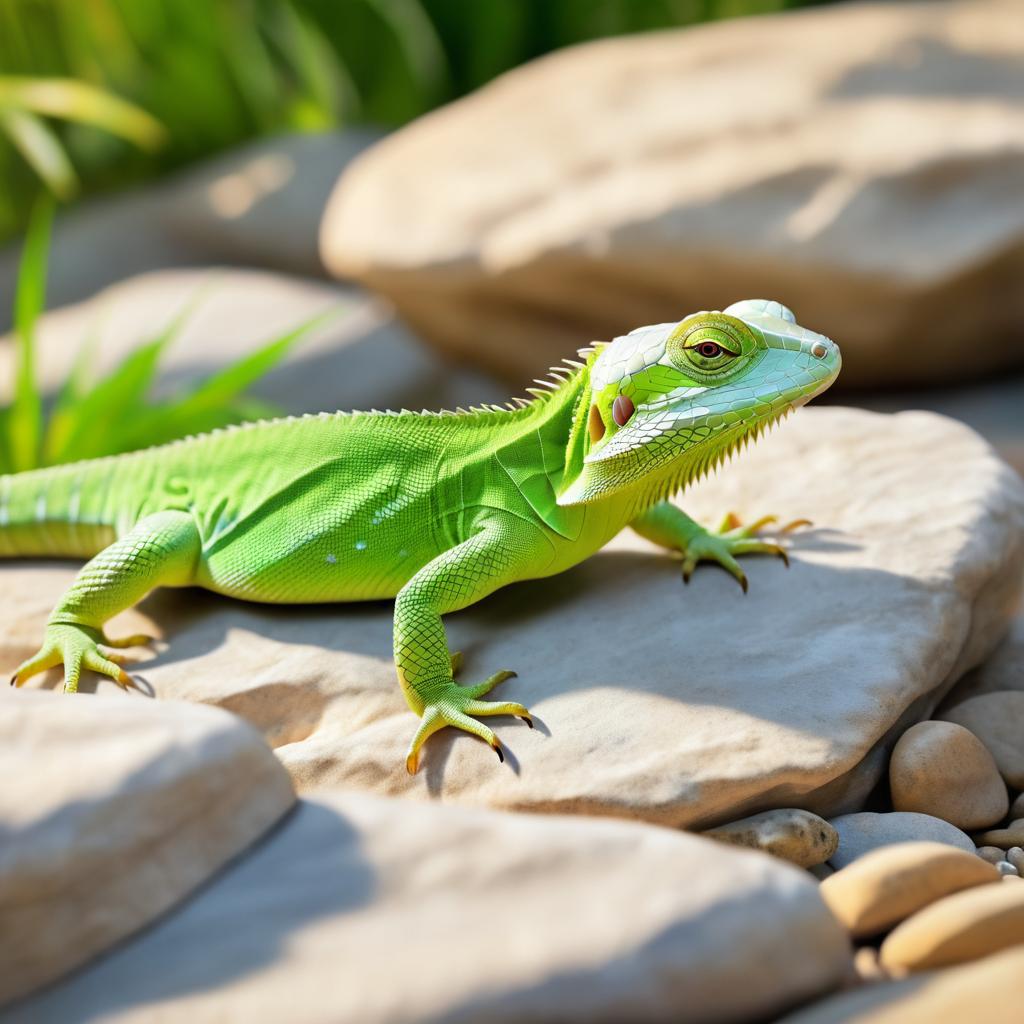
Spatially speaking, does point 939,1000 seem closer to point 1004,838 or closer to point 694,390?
point 1004,838

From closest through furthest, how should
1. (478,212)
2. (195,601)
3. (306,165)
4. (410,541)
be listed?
1. (410,541)
2. (195,601)
3. (478,212)
4. (306,165)

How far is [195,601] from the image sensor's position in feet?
11.9

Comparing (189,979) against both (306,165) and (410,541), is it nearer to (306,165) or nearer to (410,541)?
(410,541)

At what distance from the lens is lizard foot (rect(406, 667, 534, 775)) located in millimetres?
2799

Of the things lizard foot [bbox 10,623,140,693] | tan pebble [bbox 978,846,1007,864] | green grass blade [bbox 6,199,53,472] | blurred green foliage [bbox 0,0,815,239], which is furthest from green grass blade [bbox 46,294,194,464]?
blurred green foliage [bbox 0,0,815,239]

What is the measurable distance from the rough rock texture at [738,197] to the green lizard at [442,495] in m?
2.86

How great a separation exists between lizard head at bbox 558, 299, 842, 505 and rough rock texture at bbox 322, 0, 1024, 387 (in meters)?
3.22

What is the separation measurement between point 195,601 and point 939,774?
6.84 feet

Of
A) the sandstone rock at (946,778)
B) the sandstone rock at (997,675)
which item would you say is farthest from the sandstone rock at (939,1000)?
the sandstone rock at (997,675)

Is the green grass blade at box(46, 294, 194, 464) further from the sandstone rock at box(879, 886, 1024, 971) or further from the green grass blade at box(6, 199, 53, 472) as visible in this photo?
the sandstone rock at box(879, 886, 1024, 971)

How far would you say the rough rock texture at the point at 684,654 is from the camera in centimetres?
269

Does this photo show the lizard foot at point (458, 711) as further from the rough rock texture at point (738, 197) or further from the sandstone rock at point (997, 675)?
the rough rock texture at point (738, 197)

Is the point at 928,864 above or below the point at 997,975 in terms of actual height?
below

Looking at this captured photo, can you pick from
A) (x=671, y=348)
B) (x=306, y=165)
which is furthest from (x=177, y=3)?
(x=671, y=348)
